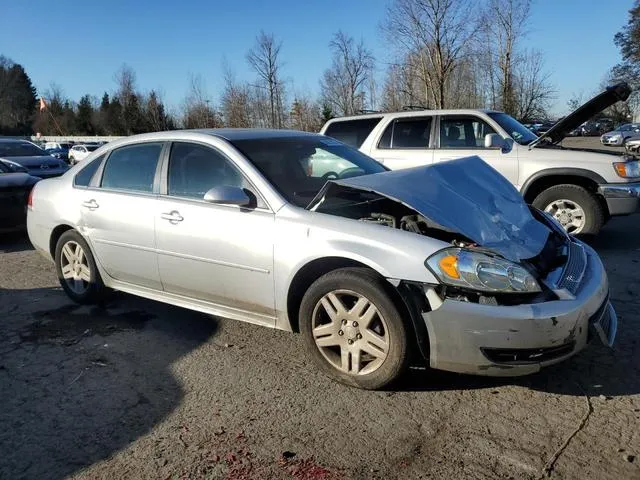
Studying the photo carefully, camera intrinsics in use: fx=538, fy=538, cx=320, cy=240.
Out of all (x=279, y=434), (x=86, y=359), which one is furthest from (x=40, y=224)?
(x=279, y=434)

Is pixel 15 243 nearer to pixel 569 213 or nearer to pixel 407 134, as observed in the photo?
pixel 407 134

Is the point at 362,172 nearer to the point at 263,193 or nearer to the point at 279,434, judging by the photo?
the point at 263,193

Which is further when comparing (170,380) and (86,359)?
(86,359)

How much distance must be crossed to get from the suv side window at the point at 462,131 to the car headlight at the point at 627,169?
1.66 m

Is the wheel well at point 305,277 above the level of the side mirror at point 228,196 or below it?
below

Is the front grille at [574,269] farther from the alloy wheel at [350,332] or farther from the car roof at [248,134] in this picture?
the car roof at [248,134]

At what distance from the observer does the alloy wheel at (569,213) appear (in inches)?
273

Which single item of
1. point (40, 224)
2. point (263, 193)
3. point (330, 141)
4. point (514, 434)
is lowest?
point (514, 434)

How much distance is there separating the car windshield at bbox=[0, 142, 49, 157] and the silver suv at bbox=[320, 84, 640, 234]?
927 centimetres

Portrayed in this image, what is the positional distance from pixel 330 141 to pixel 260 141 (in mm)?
753

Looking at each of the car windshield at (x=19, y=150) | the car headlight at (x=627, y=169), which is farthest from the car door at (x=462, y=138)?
the car windshield at (x=19, y=150)

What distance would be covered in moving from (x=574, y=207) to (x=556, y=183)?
39cm

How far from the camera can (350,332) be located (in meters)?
3.19

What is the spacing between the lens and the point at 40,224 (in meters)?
5.32
